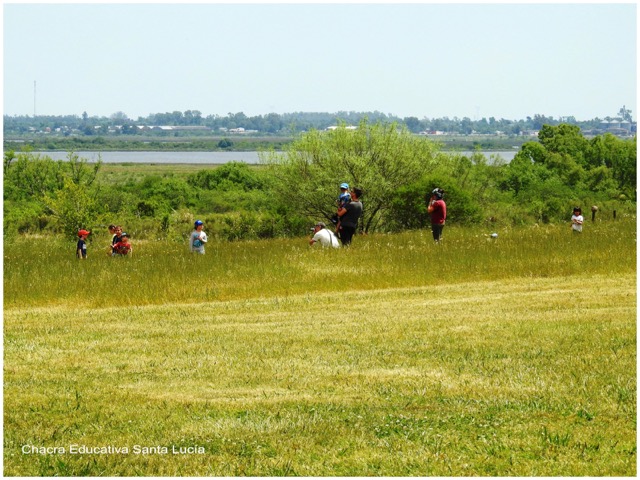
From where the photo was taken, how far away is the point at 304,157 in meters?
49.3

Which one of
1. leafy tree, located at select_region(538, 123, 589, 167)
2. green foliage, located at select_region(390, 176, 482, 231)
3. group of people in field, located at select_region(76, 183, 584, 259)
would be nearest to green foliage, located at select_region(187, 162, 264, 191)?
leafy tree, located at select_region(538, 123, 589, 167)

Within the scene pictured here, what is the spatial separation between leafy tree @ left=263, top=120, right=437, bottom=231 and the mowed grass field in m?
27.4

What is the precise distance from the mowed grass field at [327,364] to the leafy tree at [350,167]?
27433 mm

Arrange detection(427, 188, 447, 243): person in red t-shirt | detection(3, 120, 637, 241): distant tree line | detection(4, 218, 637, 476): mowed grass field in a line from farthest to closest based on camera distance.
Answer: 1. detection(3, 120, 637, 241): distant tree line
2. detection(427, 188, 447, 243): person in red t-shirt
3. detection(4, 218, 637, 476): mowed grass field

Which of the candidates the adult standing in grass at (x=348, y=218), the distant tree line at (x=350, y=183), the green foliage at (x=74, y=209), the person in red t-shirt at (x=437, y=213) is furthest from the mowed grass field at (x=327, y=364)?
the green foliage at (x=74, y=209)

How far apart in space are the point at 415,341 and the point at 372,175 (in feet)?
116

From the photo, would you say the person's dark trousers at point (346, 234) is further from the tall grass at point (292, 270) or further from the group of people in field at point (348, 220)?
the tall grass at point (292, 270)

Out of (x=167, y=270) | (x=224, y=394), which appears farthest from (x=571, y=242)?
(x=224, y=394)

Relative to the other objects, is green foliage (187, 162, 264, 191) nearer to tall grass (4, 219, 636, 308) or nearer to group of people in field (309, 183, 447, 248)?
group of people in field (309, 183, 447, 248)

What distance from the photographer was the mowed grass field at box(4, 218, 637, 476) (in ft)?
25.0

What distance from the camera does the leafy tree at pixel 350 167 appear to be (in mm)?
47656

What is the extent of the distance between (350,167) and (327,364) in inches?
1476

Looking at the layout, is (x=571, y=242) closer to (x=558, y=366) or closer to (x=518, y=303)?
(x=518, y=303)

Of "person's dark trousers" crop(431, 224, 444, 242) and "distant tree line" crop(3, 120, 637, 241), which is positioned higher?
"person's dark trousers" crop(431, 224, 444, 242)
